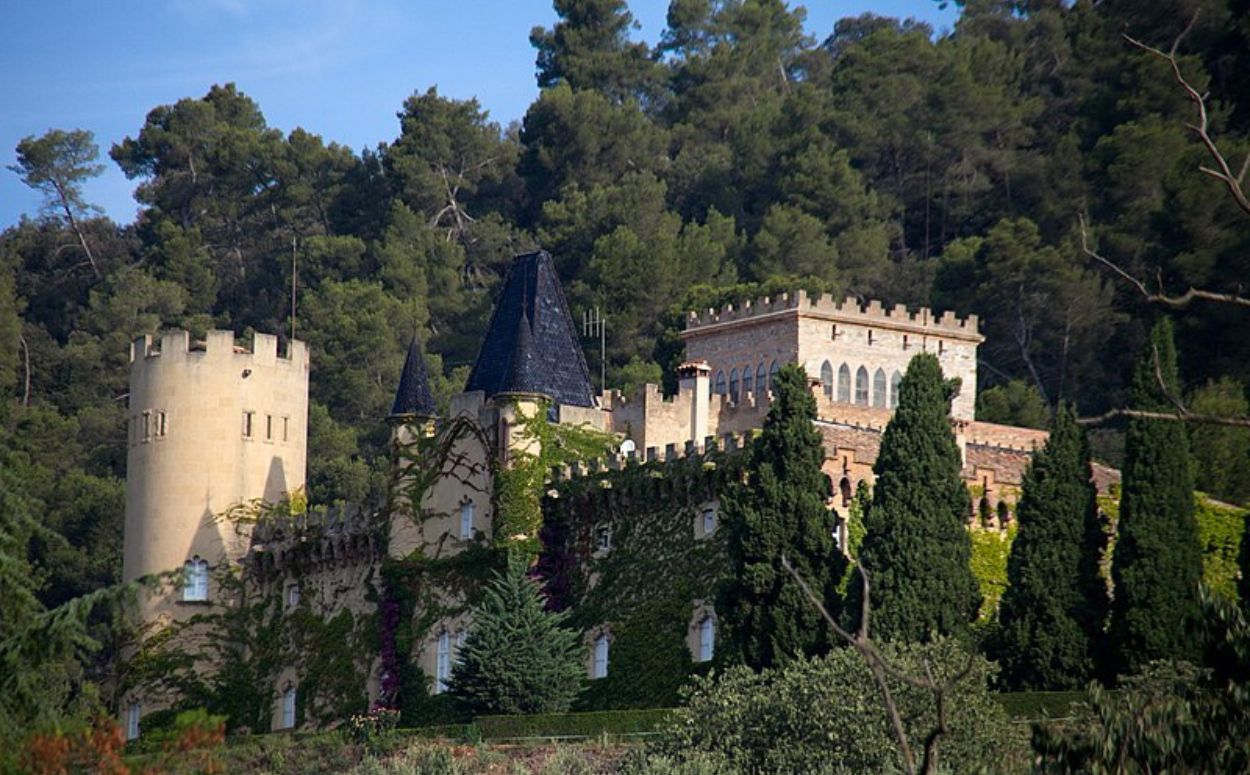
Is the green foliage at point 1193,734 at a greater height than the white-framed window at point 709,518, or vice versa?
the white-framed window at point 709,518

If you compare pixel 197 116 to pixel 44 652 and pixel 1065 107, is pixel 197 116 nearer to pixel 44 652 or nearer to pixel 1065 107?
pixel 1065 107

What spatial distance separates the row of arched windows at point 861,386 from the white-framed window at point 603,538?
520 inches

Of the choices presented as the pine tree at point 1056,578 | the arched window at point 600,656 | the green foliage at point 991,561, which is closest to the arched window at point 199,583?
the arched window at point 600,656

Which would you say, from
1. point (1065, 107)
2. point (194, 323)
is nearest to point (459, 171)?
point (194, 323)

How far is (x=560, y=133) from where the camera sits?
3285 inches

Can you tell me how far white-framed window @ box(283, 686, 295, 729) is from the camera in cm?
5166

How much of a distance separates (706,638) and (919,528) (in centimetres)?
561

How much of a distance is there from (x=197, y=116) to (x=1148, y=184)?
3858 cm

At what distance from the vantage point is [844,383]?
59.4m

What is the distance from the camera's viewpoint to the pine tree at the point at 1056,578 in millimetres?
38375

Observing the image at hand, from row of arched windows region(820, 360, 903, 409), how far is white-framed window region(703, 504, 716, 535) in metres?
14.6

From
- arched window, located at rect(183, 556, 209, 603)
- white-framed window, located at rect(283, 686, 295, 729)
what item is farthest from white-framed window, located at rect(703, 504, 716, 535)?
arched window, located at rect(183, 556, 209, 603)

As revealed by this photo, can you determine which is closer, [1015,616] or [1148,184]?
[1015,616]

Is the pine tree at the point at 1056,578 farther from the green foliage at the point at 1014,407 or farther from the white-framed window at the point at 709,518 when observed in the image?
the green foliage at the point at 1014,407
